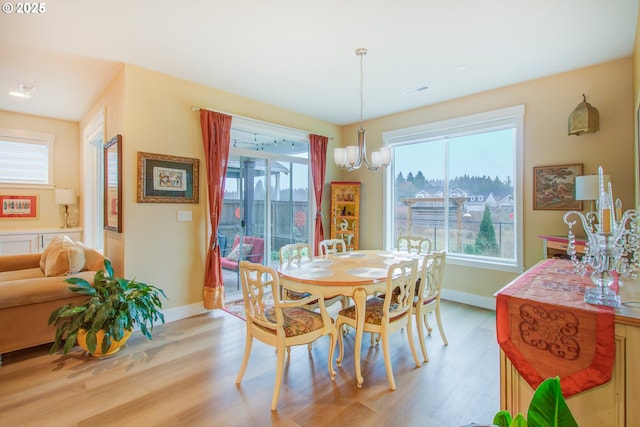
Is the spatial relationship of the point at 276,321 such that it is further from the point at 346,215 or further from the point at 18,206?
the point at 18,206

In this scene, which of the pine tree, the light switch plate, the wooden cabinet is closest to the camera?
the light switch plate

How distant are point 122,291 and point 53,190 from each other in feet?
12.5

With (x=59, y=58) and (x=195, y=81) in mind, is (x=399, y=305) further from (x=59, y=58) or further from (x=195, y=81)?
(x=59, y=58)

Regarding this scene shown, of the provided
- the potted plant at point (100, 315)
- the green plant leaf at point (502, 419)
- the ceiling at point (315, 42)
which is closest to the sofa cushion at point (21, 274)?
the potted plant at point (100, 315)

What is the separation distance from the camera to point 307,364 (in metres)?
2.58

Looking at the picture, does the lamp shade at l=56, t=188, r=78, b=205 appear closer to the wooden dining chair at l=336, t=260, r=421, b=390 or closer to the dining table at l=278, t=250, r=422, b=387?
the dining table at l=278, t=250, r=422, b=387

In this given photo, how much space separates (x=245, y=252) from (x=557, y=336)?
383 cm

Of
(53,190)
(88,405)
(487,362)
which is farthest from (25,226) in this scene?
(487,362)

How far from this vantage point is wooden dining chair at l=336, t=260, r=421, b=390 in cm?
226

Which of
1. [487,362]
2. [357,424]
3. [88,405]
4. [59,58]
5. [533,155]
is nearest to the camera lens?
[357,424]

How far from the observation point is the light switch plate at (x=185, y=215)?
3.64m

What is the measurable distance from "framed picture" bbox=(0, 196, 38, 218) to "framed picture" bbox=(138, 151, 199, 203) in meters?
A: 3.23

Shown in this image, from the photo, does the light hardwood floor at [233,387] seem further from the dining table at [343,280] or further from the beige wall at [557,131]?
the beige wall at [557,131]

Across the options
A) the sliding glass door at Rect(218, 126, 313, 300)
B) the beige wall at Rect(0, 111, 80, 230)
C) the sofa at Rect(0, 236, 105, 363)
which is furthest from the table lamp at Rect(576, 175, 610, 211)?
the beige wall at Rect(0, 111, 80, 230)
